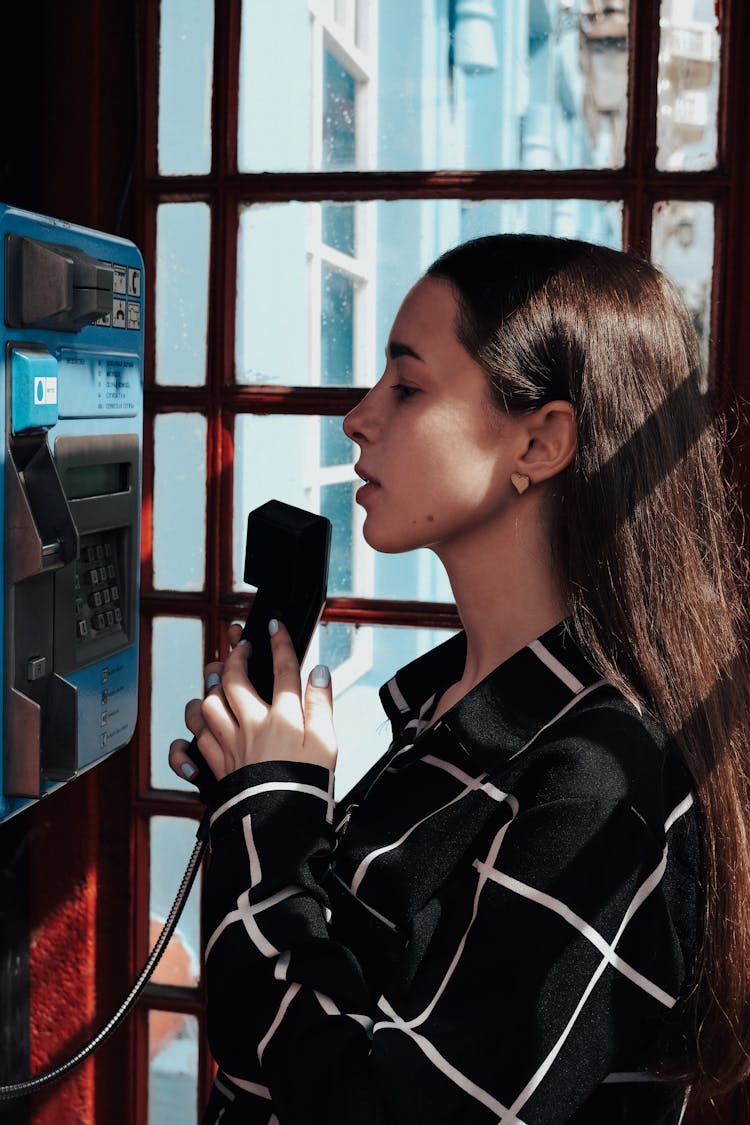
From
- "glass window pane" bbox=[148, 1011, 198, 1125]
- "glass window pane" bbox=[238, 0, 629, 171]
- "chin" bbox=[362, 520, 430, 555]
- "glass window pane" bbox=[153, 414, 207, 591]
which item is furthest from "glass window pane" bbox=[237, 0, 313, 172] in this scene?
"glass window pane" bbox=[148, 1011, 198, 1125]

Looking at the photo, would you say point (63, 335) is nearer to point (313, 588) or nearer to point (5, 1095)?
point (313, 588)

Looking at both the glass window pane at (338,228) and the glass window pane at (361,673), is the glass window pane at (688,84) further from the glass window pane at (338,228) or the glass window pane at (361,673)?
the glass window pane at (361,673)

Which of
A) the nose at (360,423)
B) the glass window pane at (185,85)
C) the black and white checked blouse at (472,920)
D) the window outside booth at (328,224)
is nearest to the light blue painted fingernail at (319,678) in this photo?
the black and white checked blouse at (472,920)

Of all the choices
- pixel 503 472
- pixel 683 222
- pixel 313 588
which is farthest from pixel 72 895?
pixel 683 222

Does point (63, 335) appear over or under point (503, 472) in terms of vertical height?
over

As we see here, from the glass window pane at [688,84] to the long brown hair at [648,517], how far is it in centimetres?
60

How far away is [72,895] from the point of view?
1916 mm

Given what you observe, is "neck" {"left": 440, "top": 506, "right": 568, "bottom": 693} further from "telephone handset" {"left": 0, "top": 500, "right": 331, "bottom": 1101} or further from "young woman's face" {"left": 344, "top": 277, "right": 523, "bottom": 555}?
"telephone handset" {"left": 0, "top": 500, "right": 331, "bottom": 1101}

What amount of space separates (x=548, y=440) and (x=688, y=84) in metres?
0.84

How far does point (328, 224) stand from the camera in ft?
6.05

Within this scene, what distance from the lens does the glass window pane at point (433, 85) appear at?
1.71 meters

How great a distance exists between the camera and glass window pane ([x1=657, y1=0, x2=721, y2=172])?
166cm

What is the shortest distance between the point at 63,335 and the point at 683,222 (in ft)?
3.02

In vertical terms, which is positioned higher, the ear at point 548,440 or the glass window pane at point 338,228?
the glass window pane at point 338,228
